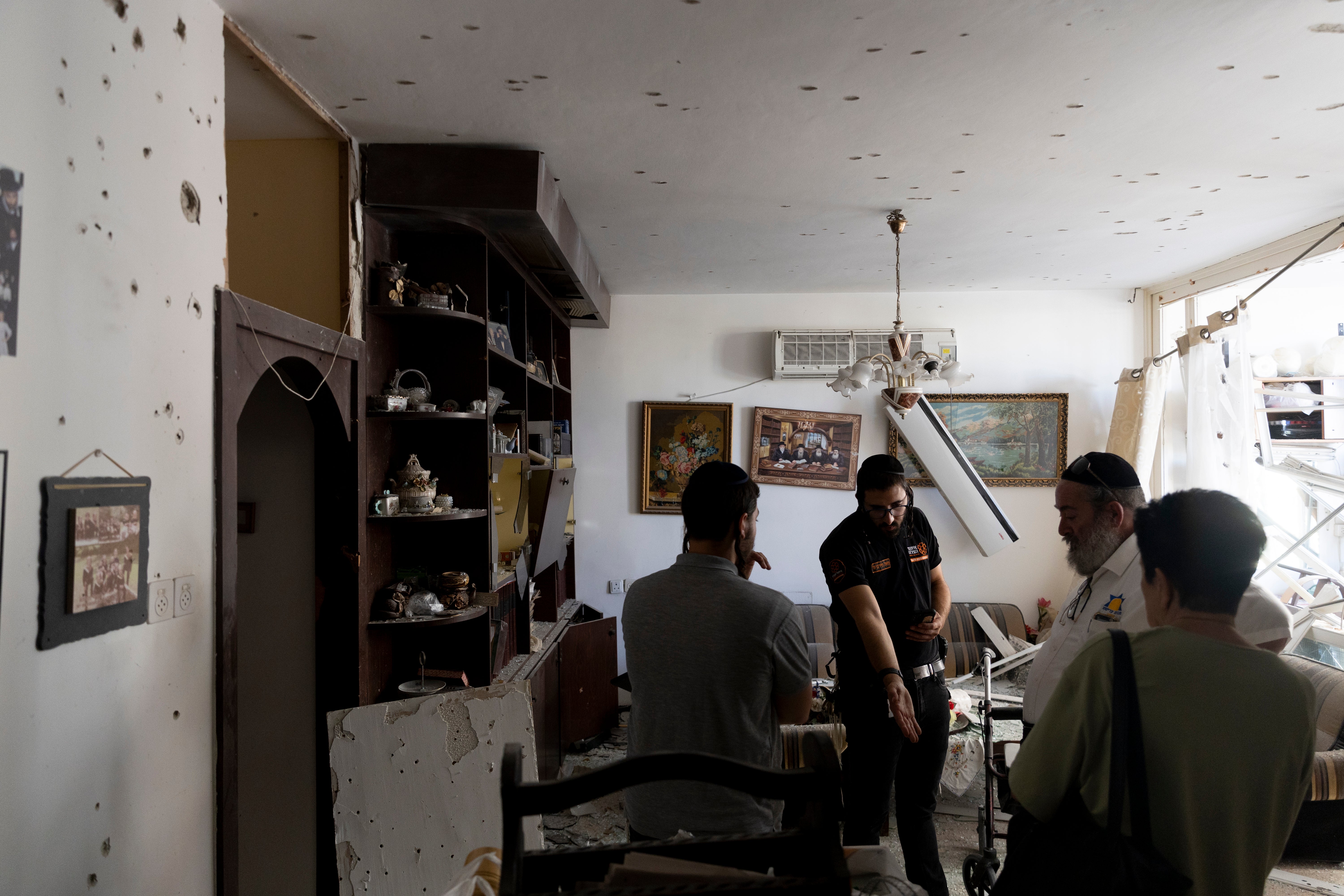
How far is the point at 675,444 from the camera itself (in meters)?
A: 5.55

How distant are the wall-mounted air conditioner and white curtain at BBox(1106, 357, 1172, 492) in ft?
3.75

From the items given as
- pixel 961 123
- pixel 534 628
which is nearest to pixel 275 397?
pixel 534 628

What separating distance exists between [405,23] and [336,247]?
0.88 metres

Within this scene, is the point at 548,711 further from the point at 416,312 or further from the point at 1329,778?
the point at 1329,778

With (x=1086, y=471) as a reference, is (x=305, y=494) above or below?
below

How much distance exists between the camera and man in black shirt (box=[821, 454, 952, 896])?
2553mm

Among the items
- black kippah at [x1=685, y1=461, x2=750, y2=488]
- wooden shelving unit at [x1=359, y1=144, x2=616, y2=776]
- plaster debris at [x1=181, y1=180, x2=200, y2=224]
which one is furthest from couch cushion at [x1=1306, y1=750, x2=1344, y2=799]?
plaster debris at [x1=181, y1=180, x2=200, y2=224]

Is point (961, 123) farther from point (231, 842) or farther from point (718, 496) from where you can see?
point (231, 842)

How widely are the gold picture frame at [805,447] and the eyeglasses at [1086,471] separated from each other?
10.8ft

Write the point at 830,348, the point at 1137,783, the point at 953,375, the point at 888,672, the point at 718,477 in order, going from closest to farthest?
the point at 1137,783
the point at 718,477
the point at 888,672
the point at 953,375
the point at 830,348

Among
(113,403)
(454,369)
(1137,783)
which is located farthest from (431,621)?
(1137,783)

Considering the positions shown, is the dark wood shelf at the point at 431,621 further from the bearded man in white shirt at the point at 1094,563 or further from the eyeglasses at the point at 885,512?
the bearded man in white shirt at the point at 1094,563

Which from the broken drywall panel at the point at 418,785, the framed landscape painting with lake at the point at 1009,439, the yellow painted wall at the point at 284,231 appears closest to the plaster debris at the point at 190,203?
the yellow painted wall at the point at 284,231

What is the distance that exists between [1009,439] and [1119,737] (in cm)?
466
